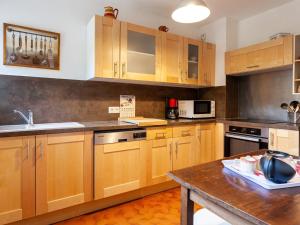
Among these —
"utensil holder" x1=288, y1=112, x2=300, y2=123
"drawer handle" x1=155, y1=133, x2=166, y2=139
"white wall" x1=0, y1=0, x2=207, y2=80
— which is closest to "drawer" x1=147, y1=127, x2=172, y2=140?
"drawer handle" x1=155, y1=133, x2=166, y2=139

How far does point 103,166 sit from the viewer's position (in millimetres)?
2043

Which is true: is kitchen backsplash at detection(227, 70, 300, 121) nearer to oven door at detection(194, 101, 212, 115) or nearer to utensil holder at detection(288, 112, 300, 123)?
utensil holder at detection(288, 112, 300, 123)

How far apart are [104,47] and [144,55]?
541mm

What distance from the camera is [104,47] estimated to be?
7.32ft

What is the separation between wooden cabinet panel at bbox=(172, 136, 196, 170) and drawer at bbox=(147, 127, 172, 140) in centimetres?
14

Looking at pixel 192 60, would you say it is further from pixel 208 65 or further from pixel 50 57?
pixel 50 57

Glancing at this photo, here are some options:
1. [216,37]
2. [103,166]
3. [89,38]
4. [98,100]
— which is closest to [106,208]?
[103,166]

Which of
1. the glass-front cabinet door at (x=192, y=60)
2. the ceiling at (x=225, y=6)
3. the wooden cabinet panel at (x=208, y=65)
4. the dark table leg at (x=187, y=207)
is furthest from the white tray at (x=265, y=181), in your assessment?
the ceiling at (x=225, y=6)

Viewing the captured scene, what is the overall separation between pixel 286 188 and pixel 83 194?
173 cm

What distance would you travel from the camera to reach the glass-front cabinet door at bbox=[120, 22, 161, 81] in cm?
236

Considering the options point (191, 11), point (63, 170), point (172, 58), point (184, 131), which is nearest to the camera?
point (191, 11)

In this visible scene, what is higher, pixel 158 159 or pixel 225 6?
pixel 225 6

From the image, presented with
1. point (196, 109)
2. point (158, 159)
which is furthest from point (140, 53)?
point (158, 159)

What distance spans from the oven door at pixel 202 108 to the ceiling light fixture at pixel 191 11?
1.45 meters
